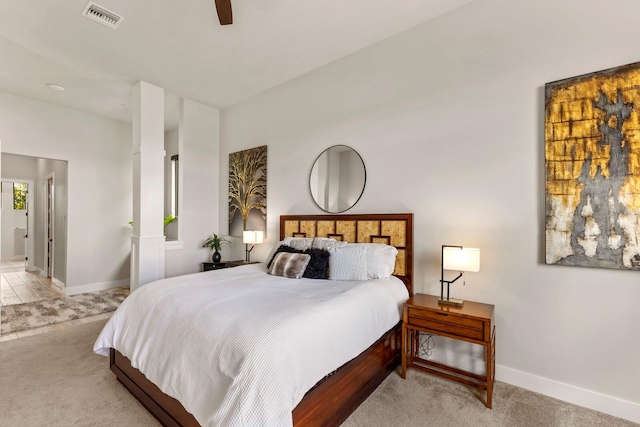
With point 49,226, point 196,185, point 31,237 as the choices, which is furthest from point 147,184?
point 31,237

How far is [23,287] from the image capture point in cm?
549

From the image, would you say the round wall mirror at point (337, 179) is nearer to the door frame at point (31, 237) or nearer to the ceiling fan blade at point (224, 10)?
the ceiling fan blade at point (224, 10)

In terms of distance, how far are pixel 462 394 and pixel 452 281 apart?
0.87 meters

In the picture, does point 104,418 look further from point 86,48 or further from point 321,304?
point 86,48

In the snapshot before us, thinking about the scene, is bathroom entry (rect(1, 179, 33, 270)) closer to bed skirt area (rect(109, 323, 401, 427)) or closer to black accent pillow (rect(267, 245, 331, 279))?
bed skirt area (rect(109, 323, 401, 427))

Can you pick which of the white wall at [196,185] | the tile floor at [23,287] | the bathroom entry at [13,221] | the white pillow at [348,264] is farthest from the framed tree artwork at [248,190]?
the bathroom entry at [13,221]

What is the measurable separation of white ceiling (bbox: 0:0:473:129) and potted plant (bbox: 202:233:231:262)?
2.30m

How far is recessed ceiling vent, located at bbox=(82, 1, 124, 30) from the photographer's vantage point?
103 inches

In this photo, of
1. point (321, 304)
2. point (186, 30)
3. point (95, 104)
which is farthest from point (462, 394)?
point (95, 104)

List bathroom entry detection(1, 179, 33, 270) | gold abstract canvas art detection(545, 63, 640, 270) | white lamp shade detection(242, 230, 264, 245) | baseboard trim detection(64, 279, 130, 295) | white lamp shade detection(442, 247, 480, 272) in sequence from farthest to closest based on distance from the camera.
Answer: bathroom entry detection(1, 179, 33, 270) < baseboard trim detection(64, 279, 130, 295) < white lamp shade detection(242, 230, 264, 245) < white lamp shade detection(442, 247, 480, 272) < gold abstract canvas art detection(545, 63, 640, 270)

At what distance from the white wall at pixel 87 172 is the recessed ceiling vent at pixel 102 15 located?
10.3 ft

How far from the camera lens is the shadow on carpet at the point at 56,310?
368 centimetres

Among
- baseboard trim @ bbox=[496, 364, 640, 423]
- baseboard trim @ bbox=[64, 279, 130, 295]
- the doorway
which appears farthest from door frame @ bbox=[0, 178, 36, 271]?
baseboard trim @ bbox=[496, 364, 640, 423]

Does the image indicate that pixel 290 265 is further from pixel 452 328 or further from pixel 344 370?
pixel 452 328
